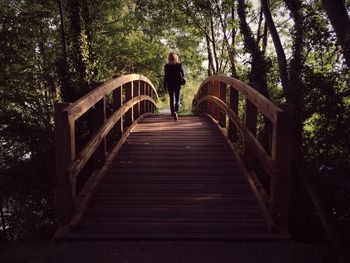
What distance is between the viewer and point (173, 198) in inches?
194

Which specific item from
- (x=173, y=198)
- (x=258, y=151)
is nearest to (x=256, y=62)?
(x=258, y=151)

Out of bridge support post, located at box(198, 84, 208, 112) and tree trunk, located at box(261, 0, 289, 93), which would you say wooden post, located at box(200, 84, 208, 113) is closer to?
bridge support post, located at box(198, 84, 208, 112)

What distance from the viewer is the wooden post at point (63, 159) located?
13.1 ft

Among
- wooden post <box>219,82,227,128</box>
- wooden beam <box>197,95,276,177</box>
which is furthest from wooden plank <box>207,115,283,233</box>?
wooden post <box>219,82,227,128</box>

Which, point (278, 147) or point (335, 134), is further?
point (335, 134)

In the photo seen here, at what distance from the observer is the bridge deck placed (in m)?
4.07

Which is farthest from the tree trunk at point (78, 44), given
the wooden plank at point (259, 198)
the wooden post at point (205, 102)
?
the wooden plank at point (259, 198)

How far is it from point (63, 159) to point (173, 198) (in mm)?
1500

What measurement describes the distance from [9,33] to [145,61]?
384 inches

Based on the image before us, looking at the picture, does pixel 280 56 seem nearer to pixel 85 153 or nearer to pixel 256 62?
pixel 256 62

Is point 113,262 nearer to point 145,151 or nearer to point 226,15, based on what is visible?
point 145,151

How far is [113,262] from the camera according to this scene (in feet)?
11.1

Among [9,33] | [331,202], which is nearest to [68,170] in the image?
[331,202]

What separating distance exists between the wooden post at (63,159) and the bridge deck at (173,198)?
0.82 feet
